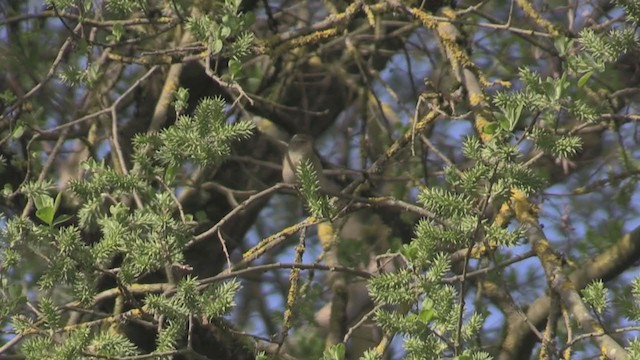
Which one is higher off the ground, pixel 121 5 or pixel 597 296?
pixel 121 5

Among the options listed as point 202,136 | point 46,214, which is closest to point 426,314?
point 202,136

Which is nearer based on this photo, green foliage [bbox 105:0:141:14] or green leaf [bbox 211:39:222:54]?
green leaf [bbox 211:39:222:54]

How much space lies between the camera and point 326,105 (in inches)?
206

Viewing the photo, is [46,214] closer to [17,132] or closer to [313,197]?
[313,197]

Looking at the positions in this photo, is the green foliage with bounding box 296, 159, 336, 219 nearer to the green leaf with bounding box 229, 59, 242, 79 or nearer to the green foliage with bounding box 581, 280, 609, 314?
the green leaf with bounding box 229, 59, 242, 79

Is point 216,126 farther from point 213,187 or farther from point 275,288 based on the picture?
point 275,288

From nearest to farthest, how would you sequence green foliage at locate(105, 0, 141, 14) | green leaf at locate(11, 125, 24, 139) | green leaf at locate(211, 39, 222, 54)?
green leaf at locate(211, 39, 222, 54)
green foliage at locate(105, 0, 141, 14)
green leaf at locate(11, 125, 24, 139)

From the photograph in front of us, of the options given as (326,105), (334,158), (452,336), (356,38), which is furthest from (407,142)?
(334,158)

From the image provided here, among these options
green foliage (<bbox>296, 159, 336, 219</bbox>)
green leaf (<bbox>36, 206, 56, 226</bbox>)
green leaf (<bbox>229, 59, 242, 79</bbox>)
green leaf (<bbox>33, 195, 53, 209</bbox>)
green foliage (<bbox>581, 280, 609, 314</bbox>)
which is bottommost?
green leaf (<bbox>36, 206, 56, 226</bbox>)

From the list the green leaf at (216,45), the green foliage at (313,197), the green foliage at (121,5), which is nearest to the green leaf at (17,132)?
the green foliage at (121,5)

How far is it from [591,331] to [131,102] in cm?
260

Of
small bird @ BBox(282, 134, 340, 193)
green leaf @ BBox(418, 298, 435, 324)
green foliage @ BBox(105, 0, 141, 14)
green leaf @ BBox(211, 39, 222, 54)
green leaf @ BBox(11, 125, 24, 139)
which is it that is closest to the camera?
green leaf @ BBox(418, 298, 435, 324)

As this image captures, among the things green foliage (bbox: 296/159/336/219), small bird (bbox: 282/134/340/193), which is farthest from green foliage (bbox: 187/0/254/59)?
small bird (bbox: 282/134/340/193)

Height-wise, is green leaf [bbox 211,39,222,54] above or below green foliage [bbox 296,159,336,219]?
above
